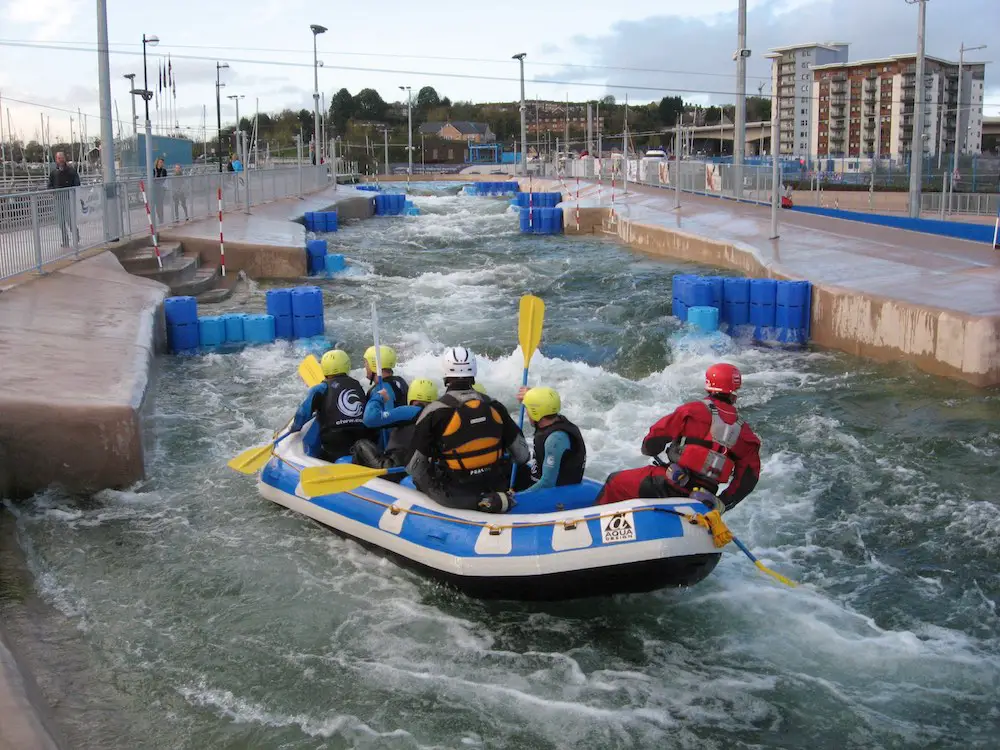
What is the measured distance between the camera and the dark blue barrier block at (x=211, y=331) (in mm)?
14023

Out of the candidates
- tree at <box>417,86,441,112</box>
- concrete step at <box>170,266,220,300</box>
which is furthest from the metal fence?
tree at <box>417,86,441,112</box>

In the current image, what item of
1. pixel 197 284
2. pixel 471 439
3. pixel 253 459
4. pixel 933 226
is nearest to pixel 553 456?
pixel 471 439

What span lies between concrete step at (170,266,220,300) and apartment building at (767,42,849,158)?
92.0m

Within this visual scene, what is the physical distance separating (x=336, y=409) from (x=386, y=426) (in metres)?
0.46

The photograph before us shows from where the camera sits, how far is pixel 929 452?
383 inches

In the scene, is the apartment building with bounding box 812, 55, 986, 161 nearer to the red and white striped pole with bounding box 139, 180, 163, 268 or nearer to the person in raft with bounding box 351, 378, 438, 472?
the red and white striped pole with bounding box 139, 180, 163, 268

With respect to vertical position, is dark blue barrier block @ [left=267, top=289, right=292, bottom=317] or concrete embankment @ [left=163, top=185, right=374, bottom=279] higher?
concrete embankment @ [left=163, top=185, right=374, bottom=279]

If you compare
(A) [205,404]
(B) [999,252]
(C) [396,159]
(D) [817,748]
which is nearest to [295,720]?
(D) [817,748]

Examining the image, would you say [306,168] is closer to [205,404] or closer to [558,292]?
[558,292]

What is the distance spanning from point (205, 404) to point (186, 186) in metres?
11.8

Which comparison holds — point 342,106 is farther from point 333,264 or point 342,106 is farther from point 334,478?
point 334,478

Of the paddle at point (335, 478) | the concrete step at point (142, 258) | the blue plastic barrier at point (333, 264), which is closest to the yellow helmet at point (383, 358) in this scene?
the paddle at point (335, 478)

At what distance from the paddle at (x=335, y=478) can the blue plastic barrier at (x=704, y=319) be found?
→ 7.80m

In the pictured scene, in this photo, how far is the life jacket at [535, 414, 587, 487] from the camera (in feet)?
22.5
